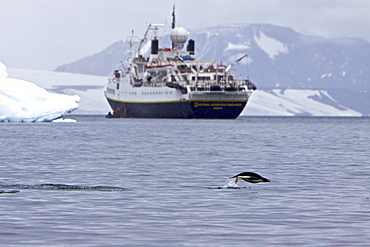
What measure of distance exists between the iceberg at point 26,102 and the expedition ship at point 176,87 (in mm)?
40503

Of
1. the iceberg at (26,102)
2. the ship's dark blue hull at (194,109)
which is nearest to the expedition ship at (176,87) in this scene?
the ship's dark blue hull at (194,109)

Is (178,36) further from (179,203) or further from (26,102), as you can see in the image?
(179,203)

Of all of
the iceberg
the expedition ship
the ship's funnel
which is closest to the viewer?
the iceberg

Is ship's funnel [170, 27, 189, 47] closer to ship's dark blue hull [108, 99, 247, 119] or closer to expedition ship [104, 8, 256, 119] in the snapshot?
expedition ship [104, 8, 256, 119]

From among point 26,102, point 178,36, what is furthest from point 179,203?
point 178,36

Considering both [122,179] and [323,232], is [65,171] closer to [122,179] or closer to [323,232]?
[122,179]

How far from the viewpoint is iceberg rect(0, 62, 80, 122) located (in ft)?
266

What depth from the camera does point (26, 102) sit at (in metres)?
83.1

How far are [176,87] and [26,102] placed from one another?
4777 cm

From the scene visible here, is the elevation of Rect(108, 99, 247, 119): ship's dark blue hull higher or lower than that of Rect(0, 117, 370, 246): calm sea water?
lower

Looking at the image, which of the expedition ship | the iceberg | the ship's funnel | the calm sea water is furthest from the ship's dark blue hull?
the calm sea water

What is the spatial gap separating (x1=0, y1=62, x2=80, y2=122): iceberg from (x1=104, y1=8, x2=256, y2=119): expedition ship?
133 feet

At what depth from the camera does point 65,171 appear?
98.3 ft

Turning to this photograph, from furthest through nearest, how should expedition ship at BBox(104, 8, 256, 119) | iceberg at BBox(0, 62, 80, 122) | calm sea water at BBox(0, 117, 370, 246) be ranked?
expedition ship at BBox(104, 8, 256, 119) < iceberg at BBox(0, 62, 80, 122) < calm sea water at BBox(0, 117, 370, 246)
